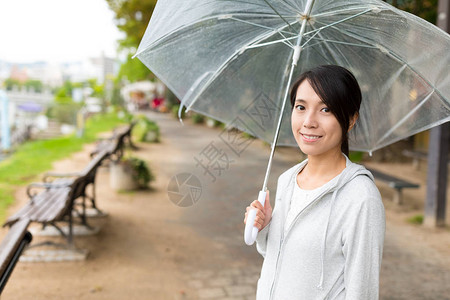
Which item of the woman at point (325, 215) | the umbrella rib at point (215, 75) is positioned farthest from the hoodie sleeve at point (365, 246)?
the umbrella rib at point (215, 75)

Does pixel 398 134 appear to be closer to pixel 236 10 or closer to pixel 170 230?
pixel 236 10

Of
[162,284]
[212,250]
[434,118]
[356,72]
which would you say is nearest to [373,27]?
[356,72]

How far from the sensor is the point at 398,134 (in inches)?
97.1

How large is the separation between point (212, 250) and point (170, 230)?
95cm

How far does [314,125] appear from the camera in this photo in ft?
5.25

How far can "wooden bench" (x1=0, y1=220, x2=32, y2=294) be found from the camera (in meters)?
2.72

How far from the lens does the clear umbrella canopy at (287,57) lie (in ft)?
6.66

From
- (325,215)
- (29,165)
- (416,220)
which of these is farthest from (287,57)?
(29,165)

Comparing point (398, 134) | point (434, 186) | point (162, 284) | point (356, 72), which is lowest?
point (162, 284)

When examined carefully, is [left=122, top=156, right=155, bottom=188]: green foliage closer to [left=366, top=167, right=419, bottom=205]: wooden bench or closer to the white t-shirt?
[left=366, top=167, right=419, bottom=205]: wooden bench

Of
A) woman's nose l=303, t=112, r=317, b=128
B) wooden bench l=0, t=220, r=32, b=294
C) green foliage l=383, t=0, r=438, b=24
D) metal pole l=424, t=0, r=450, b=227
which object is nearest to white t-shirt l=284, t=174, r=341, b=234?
woman's nose l=303, t=112, r=317, b=128

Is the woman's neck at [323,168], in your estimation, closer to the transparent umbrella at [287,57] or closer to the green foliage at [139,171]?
the transparent umbrella at [287,57]

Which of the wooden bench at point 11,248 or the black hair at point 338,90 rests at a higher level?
the black hair at point 338,90

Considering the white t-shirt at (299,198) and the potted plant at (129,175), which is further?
the potted plant at (129,175)
